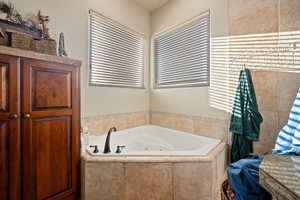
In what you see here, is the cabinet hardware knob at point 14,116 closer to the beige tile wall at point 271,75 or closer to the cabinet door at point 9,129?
the cabinet door at point 9,129

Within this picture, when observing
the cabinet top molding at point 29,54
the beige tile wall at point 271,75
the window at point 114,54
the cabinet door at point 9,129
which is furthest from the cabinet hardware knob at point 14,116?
the beige tile wall at point 271,75

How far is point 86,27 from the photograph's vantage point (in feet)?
6.70

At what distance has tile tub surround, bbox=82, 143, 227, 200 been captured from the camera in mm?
1415

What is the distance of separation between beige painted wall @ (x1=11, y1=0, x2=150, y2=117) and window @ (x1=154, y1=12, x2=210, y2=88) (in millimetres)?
483

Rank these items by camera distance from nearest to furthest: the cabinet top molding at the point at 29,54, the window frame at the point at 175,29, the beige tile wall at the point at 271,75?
the cabinet top molding at the point at 29,54, the beige tile wall at the point at 271,75, the window frame at the point at 175,29

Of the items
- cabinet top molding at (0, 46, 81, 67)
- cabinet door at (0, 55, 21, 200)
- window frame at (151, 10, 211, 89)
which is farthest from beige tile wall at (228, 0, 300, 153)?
cabinet door at (0, 55, 21, 200)

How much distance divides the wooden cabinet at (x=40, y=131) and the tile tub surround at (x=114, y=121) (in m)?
0.62

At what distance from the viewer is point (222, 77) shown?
6.53ft

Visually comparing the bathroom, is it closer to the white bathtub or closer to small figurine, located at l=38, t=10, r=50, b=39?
the white bathtub

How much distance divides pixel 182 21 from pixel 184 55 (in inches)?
21.3

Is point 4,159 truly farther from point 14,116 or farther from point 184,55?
point 184,55

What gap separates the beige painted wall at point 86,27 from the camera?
1.75m

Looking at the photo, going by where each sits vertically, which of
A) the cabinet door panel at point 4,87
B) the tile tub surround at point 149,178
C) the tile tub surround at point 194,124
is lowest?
the tile tub surround at point 149,178

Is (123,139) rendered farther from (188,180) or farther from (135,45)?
(135,45)
